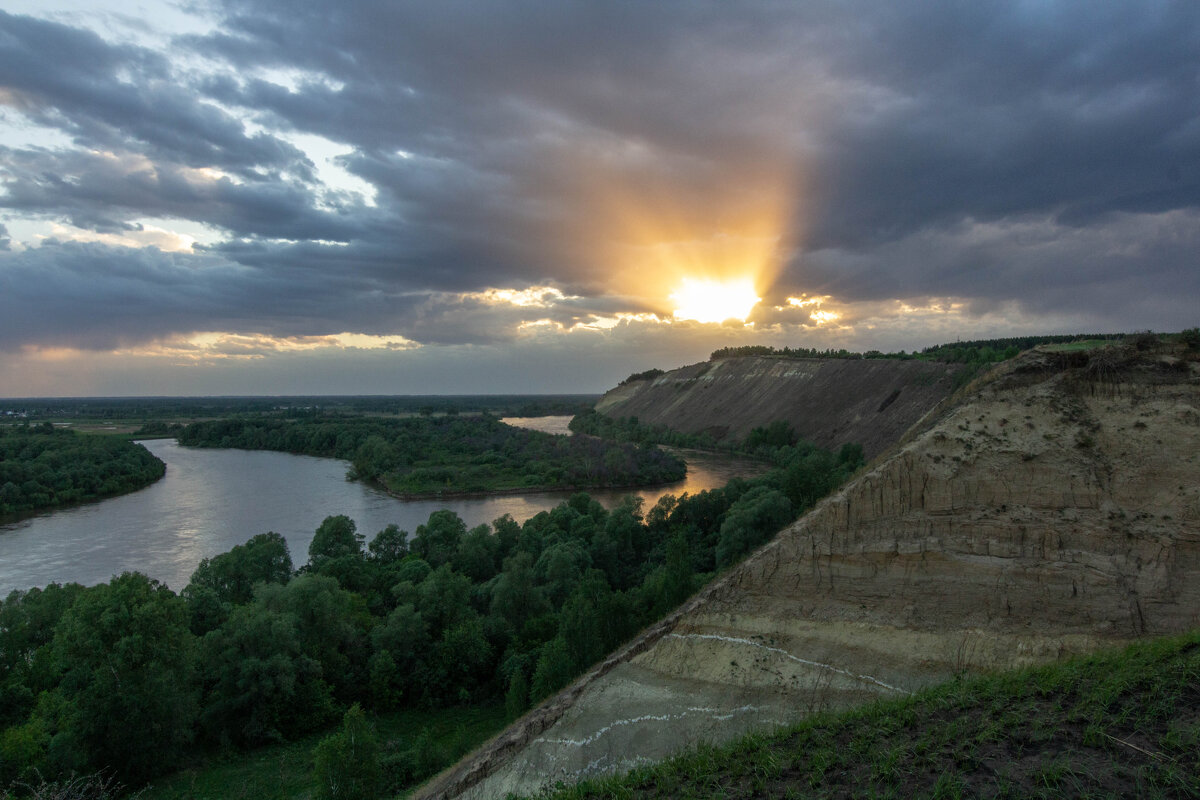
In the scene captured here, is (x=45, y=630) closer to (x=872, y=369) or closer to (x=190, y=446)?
(x=872, y=369)

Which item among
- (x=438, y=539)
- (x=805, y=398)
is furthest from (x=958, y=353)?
(x=438, y=539)

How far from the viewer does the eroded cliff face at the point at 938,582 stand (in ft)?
25.7

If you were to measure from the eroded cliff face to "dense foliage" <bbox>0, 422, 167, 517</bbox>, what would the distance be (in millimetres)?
59431

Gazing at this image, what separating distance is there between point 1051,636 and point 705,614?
4432 millimetres

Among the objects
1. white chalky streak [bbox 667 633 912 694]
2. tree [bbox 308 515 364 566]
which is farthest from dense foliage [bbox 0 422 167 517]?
white chalky streak [bbox 667 633 912 694]

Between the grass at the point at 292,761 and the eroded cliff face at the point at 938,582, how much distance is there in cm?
715

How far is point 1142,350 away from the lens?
9617mm

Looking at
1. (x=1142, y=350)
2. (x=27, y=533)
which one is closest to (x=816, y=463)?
(x=1142, y=350)

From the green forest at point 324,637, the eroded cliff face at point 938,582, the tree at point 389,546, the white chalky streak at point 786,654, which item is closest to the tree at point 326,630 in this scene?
the green forest at point 324,637

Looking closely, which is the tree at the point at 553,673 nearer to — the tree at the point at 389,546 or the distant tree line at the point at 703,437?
the tree at the point at 389,546

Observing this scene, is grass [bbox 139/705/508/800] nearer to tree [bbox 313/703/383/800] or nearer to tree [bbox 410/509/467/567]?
tree [bbox 313/703/383/800]

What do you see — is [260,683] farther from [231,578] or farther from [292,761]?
[231,578]

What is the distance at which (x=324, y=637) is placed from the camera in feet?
65.2

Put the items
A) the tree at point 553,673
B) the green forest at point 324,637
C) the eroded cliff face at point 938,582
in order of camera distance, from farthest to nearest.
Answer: the tree at point 553,673 < the green forest at point 324,637 < the eroded cliff face at point 938,582
